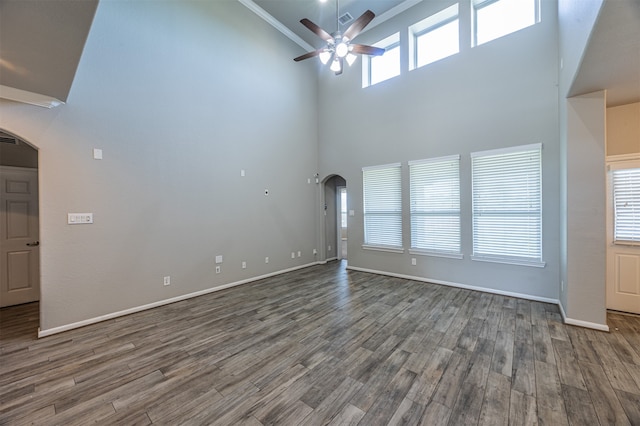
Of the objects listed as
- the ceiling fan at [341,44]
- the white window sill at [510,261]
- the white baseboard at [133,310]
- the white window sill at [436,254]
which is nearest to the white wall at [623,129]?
the white window sill at [510,261]

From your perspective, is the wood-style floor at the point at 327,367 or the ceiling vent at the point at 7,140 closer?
the wood-style floor at the point at 327,367

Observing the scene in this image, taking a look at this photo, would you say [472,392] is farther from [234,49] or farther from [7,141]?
[7,141]

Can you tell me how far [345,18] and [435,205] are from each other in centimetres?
440

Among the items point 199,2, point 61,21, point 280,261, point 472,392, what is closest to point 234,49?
point 199,2

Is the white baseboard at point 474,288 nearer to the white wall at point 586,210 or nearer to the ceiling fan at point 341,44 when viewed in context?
the white wall at point 586,210

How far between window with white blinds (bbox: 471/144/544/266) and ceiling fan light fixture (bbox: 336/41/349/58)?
9.12 ft

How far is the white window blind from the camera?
3188mm

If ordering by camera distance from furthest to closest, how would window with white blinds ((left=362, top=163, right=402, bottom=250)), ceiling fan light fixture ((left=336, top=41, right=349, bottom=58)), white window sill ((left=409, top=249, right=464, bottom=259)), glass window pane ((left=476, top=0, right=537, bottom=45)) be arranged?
window with white blinds ((left=362, top=163, right=402, bottom=250))
white window sill ((left=409, top=249, right=464, bottom=259))
glass window pane ((left=476, top=0, right=537, bottom=45))
ceiling fan light fixture ((left=336, top=41, right=349, bottom=58))

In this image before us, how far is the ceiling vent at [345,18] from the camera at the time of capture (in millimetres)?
5254

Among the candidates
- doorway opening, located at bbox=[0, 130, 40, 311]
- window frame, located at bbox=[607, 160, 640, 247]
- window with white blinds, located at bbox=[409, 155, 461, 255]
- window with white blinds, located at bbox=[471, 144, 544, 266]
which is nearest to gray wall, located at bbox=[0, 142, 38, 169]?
doorway opening, located at bbox=[0, 130, 40, 311]

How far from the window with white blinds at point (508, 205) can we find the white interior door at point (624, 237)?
732 millimetres

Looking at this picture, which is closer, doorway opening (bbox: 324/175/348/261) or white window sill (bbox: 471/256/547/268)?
white window sill (bbox: 471/256/547/268)

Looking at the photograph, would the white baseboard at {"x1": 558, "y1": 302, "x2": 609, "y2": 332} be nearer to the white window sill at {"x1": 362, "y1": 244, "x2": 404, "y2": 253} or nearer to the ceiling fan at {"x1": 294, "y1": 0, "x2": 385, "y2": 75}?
the white window sill at {"x1": 362, "y1": 244, "x2": 404, "y2": 253}

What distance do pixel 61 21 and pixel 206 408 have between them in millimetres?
2850
